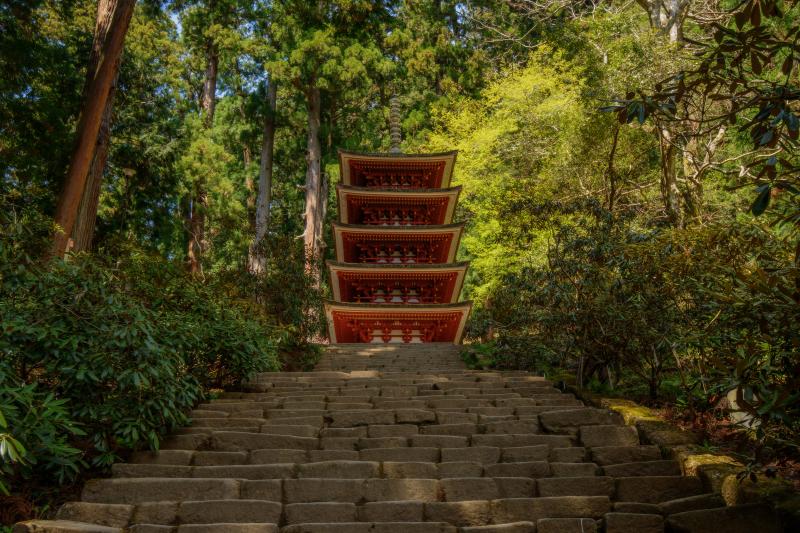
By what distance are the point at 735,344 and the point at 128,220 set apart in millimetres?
14330

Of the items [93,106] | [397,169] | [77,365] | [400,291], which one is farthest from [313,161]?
[77,365]

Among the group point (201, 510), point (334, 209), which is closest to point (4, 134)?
point (201, 510)

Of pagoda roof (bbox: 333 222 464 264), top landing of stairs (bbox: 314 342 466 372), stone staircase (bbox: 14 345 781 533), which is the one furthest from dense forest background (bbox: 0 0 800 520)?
pagoda roof (bbox: 333 222 464 264)

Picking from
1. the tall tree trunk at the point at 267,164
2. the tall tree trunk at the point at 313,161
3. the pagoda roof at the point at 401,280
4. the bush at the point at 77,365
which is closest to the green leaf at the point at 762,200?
the bush at the point at 77,365

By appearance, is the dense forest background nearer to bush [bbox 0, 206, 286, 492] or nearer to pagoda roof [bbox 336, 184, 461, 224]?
bush [bbox 0, 206, 286, 492]

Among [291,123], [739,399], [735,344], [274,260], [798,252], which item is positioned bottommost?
[739,399]

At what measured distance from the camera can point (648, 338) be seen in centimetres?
596

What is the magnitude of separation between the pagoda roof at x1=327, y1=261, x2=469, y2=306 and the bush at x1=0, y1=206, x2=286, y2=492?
10.1 metres

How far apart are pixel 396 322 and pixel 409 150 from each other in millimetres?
9346

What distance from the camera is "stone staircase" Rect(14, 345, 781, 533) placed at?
3.62 metres

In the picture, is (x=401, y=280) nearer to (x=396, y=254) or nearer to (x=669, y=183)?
(x=396, y=254)

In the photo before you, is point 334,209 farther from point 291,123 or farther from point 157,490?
point 157,490

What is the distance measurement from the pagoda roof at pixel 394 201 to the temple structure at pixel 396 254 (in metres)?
0.03

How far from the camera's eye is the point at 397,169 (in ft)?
60.3
